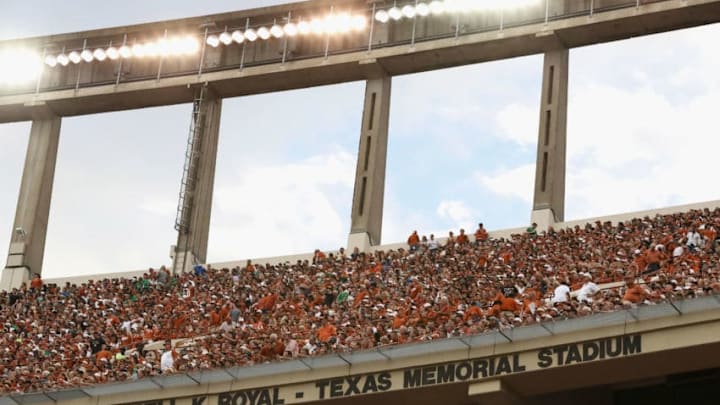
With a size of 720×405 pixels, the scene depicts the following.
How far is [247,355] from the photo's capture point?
2664 cm

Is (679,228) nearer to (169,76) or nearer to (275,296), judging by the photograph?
(275,296)

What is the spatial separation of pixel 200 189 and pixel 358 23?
6.68 meters

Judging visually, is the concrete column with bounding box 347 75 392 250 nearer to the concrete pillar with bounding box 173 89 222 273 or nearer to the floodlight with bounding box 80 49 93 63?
the concrete pillar with bounding box 173 89 222 273

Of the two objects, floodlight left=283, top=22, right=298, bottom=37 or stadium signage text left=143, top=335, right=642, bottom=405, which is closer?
stadium signage text left=143, top=335, right=642, bottom=405

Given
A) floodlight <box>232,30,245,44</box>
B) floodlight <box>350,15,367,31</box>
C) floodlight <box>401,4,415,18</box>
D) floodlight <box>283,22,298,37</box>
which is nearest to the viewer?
floodlight <box>401,4,415,18</box>

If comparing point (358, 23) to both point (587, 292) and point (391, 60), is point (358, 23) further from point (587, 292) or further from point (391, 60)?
point (587, 292)

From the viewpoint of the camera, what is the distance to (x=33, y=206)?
44.6m

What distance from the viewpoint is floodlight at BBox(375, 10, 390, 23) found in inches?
1631

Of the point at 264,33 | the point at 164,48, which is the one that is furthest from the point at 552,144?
the point at 164,48

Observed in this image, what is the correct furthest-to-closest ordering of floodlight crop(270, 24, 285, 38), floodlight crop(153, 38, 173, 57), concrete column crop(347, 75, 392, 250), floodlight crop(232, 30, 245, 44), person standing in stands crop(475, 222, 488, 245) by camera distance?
floodlight crop(153, 38, 173, 57)
floodlight crop(232, 30, 245, 44)
floodlight crop(270, 24, 285, 38)
concrete column crop(347, 75, 392, 250)
person standing in stands crop(475, 222, 488, 245)

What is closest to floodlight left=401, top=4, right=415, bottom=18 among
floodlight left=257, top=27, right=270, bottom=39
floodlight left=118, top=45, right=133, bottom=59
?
floodlight left=257, top=27, right=270, bottom=39

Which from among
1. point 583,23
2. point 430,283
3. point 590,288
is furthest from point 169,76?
point 590,288

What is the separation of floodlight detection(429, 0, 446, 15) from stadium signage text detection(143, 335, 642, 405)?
17.9 metres

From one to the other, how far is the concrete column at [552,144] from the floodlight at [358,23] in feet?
18.3
